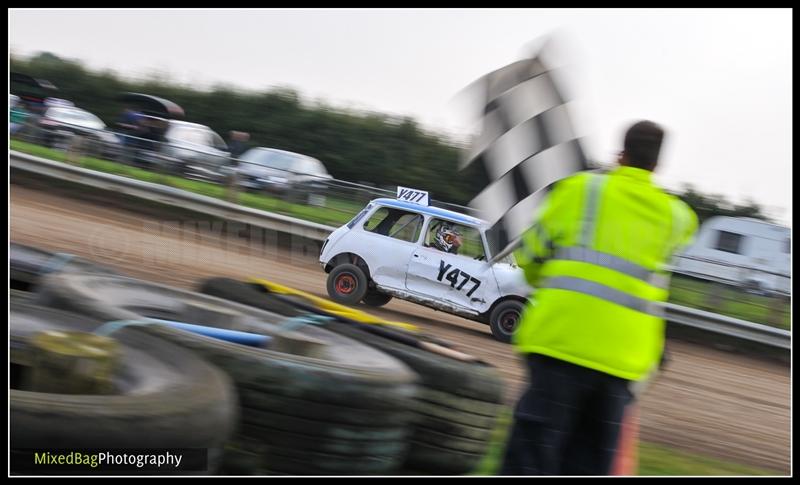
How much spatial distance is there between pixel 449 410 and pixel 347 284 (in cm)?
717

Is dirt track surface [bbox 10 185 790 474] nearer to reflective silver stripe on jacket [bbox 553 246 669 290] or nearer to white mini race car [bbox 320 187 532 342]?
white mini race car [bbox 320 187 532 342]

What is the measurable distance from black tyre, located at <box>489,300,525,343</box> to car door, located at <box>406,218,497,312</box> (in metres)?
0.16

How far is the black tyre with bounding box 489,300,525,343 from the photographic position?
431 inches

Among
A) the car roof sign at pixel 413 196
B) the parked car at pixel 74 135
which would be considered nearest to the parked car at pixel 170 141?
the parked car at pixel 74 135

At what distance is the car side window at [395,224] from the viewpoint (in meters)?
11.5

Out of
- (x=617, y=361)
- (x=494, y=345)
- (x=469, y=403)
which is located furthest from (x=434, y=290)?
(x=617, y=361)

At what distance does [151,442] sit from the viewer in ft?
10.3

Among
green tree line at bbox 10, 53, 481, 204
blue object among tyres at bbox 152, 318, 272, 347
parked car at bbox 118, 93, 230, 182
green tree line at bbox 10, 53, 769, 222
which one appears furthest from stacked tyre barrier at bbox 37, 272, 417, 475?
green tree line at bbox 10, 53, 481, 204

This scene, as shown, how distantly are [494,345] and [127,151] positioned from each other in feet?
31.5

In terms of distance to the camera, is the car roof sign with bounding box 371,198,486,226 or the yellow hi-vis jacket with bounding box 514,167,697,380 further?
the car roof sign with bounding box 371,198,486,226

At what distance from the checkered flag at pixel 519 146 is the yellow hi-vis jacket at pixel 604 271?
205 millimetres

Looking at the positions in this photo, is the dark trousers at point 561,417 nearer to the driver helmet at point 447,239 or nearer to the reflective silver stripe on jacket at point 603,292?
the reflective silver stripe on jacket at point 603,292

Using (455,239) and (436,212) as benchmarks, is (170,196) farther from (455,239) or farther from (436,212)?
(455,239)

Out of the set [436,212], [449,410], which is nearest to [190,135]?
[436,212]
